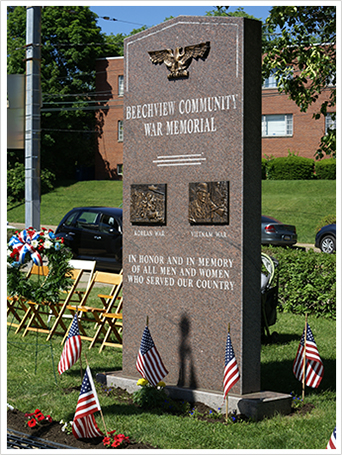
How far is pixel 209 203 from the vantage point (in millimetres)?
5969

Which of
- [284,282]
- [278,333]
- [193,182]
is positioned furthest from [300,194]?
[193,182]

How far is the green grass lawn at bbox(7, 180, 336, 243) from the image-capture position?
2550cm

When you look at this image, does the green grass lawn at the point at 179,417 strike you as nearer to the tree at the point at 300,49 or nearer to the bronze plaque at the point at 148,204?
the bronze plaque at the point at 148,204

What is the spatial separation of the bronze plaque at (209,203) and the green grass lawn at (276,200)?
58.2 feet

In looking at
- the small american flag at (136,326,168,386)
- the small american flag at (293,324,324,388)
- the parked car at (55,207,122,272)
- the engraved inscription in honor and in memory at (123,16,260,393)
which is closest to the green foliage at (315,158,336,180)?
the parked car at (55,207,122,272)

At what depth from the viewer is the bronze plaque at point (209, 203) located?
5.88 meters

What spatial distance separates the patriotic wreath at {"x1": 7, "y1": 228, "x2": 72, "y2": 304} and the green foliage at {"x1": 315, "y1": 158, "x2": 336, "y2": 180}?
1010 inches

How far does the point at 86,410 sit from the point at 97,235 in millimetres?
11612

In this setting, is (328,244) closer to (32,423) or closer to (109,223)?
(109,223)

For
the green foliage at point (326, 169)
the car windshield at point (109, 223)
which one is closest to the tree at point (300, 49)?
the car windshield at point (109, 223)

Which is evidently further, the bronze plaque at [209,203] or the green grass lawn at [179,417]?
the bronze plaque at [209,203]

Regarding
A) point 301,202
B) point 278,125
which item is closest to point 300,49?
point 301,202

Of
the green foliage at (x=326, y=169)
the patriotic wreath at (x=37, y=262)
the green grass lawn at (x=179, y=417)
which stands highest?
the green foliage at (x=326, y=169)

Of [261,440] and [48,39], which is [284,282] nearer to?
[261,440]
